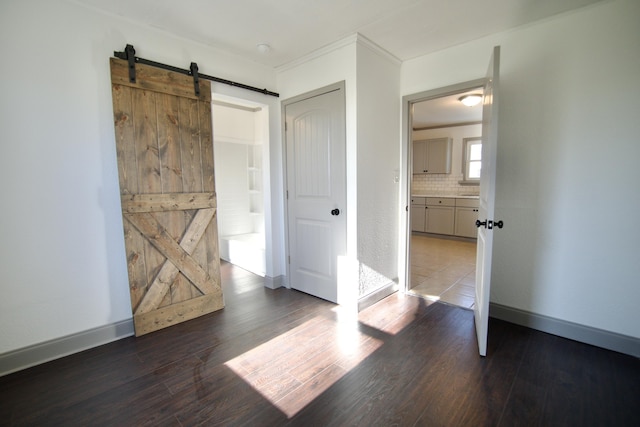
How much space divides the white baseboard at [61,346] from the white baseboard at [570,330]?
3375mm

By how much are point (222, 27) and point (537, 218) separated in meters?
3.19

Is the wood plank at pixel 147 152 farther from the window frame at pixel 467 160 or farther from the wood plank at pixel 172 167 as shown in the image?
the window frame at pixel 467 160

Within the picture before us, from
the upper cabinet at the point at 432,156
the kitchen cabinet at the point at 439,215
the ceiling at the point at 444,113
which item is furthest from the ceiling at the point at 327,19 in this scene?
the upper cabinet at the point at 432,156

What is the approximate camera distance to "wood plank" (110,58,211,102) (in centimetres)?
232

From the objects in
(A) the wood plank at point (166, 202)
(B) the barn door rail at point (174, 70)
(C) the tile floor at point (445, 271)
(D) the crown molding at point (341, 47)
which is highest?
(D) the crown molding at point (341, 47)

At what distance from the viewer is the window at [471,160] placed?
21.9 feet

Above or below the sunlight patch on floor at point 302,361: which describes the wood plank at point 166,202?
above

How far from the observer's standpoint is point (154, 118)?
2.51 meters

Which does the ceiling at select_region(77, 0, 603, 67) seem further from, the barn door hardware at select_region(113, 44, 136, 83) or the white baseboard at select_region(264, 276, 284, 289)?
the white baseboard at select_region(264, 276, 284, 289)

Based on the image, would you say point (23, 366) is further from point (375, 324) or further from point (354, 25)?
point (354, 25)

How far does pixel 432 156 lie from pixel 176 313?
253 inches

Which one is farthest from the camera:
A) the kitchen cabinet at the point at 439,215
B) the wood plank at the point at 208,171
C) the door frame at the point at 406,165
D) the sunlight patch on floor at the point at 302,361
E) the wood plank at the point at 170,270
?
the kitchen cabinet at the point at 439,215

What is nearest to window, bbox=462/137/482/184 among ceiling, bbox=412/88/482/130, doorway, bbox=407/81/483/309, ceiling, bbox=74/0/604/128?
doorway, bbox=407/81/483/309

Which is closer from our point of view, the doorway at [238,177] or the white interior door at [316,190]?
the white interior door at [316,190]
